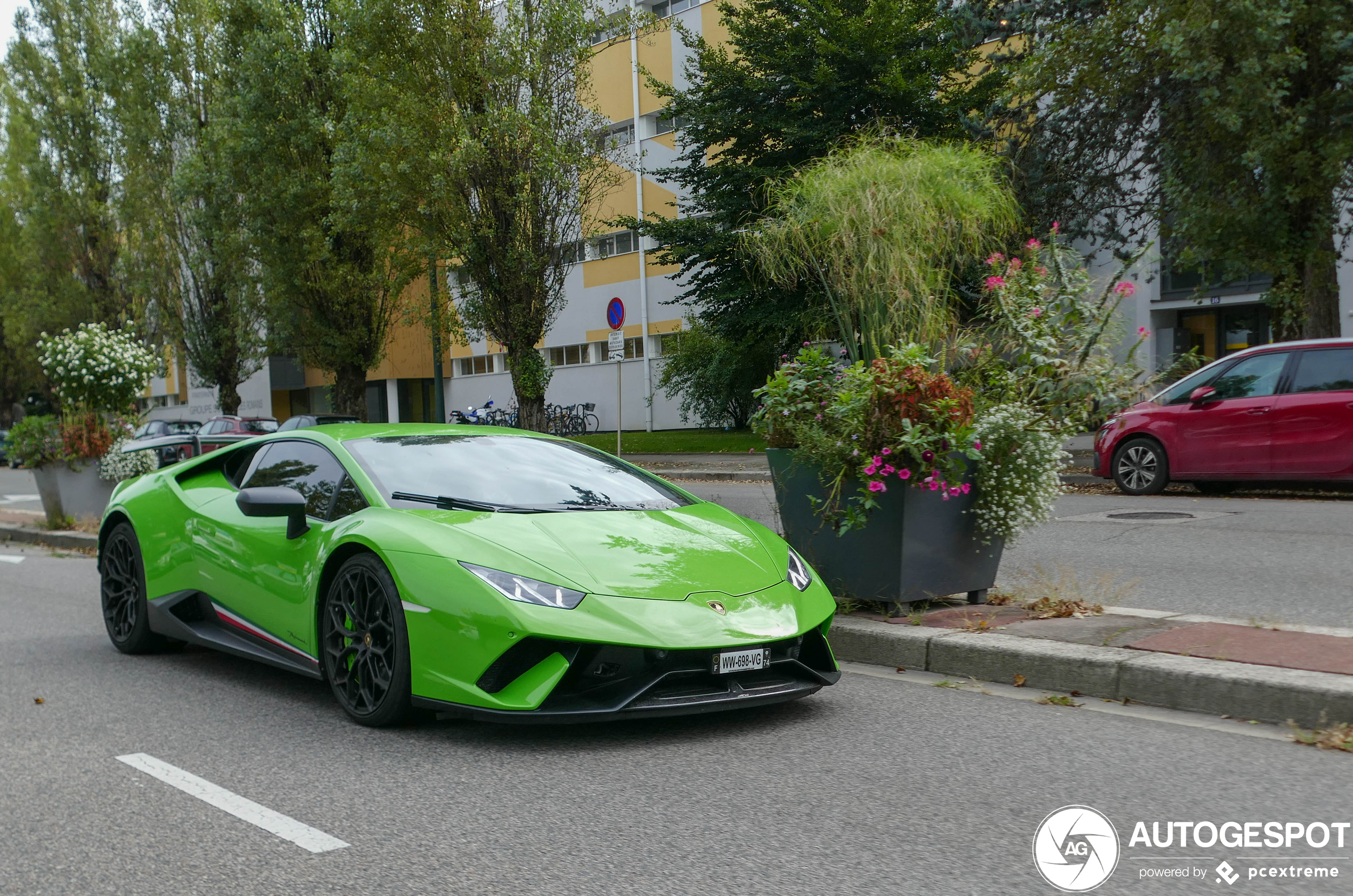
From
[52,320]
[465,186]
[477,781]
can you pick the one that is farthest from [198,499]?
[52,320]

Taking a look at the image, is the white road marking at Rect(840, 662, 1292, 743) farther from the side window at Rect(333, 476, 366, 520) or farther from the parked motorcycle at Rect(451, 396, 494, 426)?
the parked motorcycle at Rect(451, 396, 494, 426)

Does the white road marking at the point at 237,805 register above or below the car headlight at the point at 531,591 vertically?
below

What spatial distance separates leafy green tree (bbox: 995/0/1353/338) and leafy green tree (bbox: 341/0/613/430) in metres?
7.42

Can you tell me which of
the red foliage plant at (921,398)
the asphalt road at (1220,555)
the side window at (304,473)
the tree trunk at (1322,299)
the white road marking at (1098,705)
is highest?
the tree trunk at (1322,299)

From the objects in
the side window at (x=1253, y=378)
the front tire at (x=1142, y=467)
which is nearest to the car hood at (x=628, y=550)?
the side window at (x=1253, y=378)

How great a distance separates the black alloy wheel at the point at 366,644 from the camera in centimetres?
466

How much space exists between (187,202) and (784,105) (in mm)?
16951

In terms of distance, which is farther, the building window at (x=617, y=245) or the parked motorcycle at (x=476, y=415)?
the parked motorcycle at (x=476, y=415)

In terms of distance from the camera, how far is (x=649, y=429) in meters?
36.2

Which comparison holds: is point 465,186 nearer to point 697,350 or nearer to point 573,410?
point 697,350

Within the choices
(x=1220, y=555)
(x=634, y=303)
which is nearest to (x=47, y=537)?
(x=1220, y=555)

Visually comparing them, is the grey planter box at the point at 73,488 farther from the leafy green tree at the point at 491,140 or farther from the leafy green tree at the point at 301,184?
the leafy green tree at the point at 301,184

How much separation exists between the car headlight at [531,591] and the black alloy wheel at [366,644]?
0.45 m

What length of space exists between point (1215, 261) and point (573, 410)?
2374 cm
